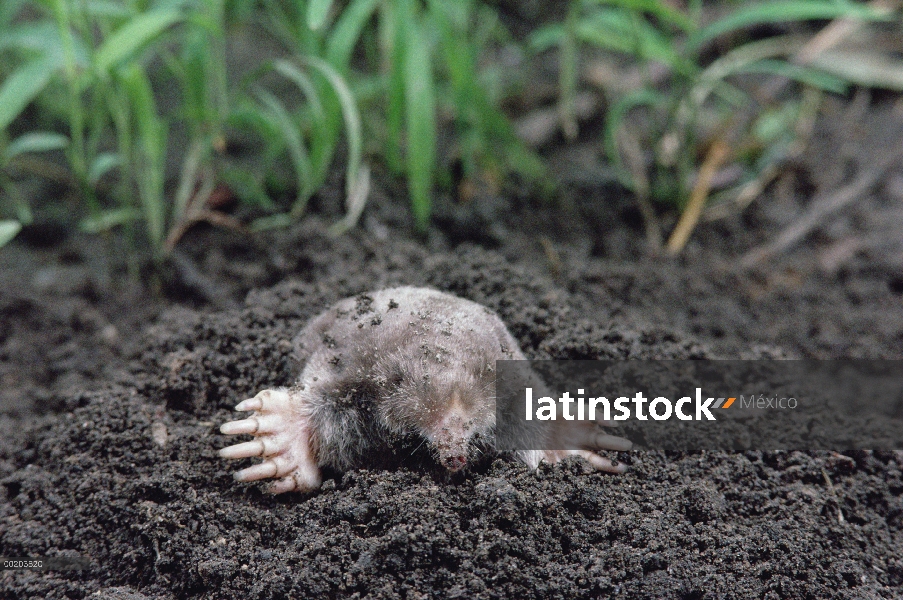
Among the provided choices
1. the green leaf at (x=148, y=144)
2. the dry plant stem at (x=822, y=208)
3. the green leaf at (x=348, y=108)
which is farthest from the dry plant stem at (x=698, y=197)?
the green leaf at (x=148, y=144)

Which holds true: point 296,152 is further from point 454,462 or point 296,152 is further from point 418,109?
point 454,462

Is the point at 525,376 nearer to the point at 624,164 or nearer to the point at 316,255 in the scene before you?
the point at 316,255

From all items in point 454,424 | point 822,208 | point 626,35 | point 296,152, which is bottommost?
point 454,424

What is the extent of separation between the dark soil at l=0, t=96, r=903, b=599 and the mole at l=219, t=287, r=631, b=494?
11 centimetres

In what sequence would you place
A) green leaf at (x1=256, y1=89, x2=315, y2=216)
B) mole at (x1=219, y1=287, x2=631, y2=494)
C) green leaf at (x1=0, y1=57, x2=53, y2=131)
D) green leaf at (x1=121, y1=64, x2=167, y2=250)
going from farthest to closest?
green leaf at (x1=256, y1=89, x2=315, y2=216) < green leaf at (x1=121, y1=64, x2=167, y2=250) < green leaf at (x1=0, y1=57, x2=53, y2=131) < mole at (x1=219, y1=287, x2=631, y2=494)

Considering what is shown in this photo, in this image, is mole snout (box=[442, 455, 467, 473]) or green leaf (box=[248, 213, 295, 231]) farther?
green leaf (box=[248, 213, 295, 231])

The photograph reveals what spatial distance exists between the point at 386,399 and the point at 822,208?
2825 millimetres

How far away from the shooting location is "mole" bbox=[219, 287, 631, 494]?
198cm

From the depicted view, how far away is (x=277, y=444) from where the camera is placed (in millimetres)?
2025

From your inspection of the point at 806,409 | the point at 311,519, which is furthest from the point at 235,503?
the point at 806,409

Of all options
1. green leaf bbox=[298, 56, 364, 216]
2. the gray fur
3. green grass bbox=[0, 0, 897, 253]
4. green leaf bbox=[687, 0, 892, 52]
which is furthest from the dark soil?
green leaf bbox=[687, 0, 892, 52]

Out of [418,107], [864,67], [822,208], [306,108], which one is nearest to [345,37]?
[418,107]

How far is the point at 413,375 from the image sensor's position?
79.3 inches

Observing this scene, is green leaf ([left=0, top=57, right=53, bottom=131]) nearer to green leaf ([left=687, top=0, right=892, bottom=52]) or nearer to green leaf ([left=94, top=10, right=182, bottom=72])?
green leaf ([left=94, top=10, right=182, bottom=72])
